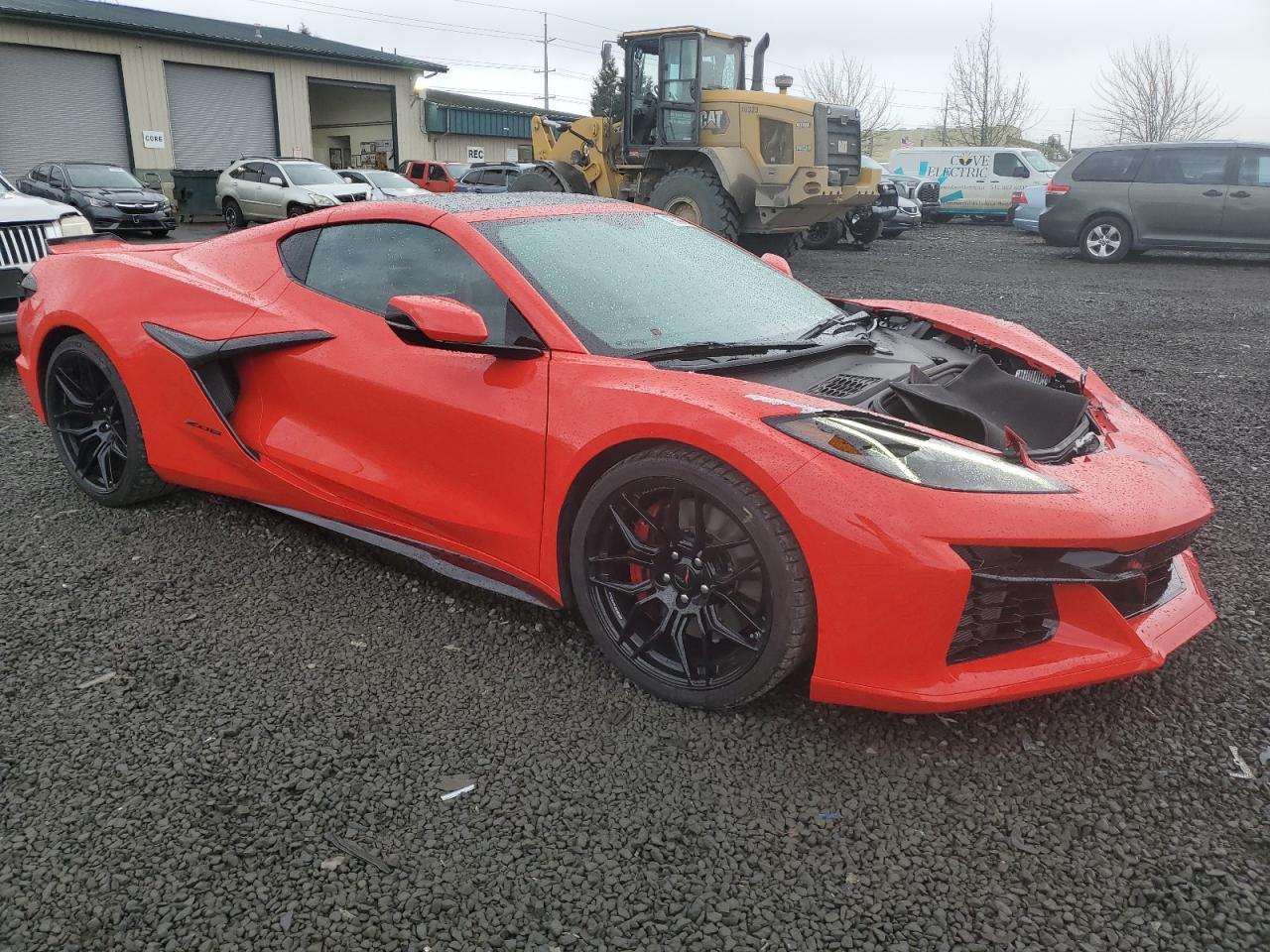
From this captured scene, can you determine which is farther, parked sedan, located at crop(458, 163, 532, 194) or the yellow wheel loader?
parked sedan, located at crop(458, 163, 532, 194)

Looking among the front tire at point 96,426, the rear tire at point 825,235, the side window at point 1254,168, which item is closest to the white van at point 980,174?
the rear tire at point 825,235

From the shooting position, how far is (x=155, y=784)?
227cm

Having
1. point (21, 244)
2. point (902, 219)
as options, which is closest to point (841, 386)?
point (21, 244)

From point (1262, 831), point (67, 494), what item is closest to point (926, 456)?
point (1262, 831)

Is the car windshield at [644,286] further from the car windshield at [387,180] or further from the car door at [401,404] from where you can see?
the car windshield at [387,180]

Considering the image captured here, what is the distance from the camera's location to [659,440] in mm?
2498

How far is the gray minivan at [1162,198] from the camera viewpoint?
1316 centimetres

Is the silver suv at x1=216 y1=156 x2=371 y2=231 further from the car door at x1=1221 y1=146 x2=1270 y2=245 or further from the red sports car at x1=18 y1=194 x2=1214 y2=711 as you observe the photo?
the red sports car at x1=18 y1=194 x2=1214 y2=711

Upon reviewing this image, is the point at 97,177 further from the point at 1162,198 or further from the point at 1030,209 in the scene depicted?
the point at 1162,198

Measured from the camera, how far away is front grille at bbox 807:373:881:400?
2738 mm

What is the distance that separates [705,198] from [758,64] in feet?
6.97

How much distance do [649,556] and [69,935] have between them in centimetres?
149

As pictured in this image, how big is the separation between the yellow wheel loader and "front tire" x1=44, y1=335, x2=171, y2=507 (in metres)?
9.33

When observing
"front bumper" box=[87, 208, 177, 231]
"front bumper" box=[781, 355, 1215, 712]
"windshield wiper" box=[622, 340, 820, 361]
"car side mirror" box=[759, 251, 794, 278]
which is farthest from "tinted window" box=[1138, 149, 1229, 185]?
"front bumper" box=[87, 208, 177, 231]
